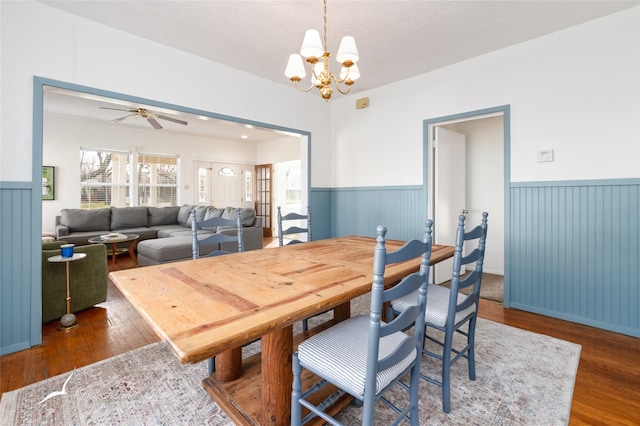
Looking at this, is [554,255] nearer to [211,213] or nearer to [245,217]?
[245,217]

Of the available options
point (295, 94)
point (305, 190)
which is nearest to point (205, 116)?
point (295, 94)

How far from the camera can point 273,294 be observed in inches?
46.6

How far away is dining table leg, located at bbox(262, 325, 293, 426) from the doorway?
286 cm

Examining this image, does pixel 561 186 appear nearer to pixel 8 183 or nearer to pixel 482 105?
pixel 482 105

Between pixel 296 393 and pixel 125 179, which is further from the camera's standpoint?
pixel 125 179

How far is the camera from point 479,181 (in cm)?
441

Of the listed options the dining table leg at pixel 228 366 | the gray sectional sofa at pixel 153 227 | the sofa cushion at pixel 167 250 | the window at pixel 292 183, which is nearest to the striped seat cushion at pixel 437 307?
the dining table leg at pixel 228 366

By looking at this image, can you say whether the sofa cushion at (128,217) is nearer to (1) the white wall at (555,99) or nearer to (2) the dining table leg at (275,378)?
(1) the white wall at (555,99)

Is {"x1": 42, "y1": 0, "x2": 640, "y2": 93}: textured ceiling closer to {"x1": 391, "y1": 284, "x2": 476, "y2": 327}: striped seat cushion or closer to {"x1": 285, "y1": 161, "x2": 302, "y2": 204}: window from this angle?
{"x1": 391, "y1": 284, "x2": 476, "y2": 327}: striped seat cushion

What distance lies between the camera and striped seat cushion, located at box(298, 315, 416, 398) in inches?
43.5

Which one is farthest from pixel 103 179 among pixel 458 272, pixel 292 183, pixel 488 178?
pixel 488 178

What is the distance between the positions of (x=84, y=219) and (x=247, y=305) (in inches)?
232

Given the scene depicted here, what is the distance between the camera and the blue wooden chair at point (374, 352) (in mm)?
999

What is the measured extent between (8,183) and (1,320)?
3.25 ft
